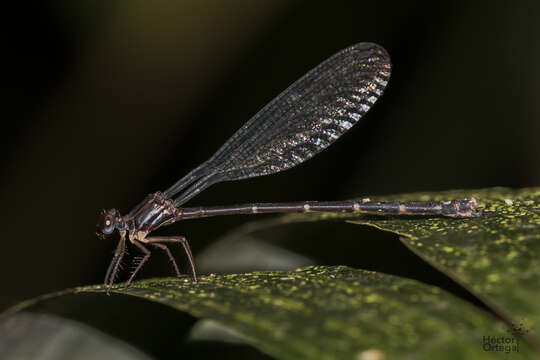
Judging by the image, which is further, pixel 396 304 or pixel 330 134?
pixel 330 134

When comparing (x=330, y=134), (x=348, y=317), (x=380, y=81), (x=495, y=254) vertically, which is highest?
(x=380, y=81)

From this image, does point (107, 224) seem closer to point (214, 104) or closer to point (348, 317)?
point (214, 104)

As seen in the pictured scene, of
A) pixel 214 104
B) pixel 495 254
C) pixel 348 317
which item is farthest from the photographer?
pixel 214 104

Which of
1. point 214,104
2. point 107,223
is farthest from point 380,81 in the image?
point 107,223

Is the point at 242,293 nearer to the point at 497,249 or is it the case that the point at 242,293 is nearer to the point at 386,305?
the point at 386,305

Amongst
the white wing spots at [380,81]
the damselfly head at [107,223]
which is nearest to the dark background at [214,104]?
the damselfly head at [107,223]

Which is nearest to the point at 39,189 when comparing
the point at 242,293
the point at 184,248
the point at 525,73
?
the point at 184,248

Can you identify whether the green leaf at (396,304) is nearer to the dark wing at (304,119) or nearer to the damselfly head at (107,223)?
the damselfly head at (107,223)
